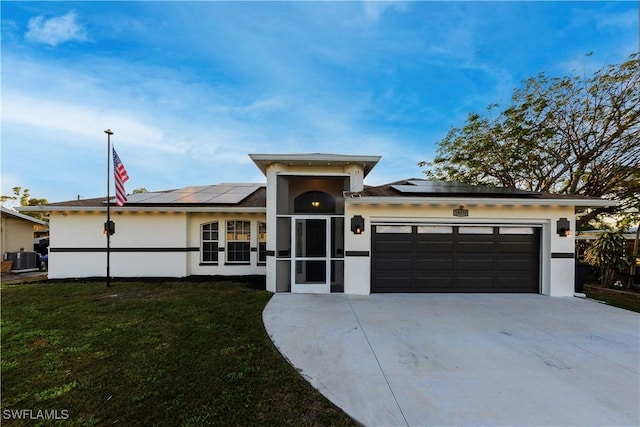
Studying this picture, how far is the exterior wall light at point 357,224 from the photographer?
22.4 ft

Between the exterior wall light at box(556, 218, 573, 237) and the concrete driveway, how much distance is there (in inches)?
79.6

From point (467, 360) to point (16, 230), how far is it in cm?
1832

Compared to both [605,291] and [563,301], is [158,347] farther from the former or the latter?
[605,291]

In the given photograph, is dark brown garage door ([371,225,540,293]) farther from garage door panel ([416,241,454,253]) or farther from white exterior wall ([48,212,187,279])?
white exterior wall ([48,212,187,279])

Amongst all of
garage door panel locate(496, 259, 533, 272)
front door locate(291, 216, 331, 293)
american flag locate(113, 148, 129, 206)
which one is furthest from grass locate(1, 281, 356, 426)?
garage door panel locate(496, 259, 533, 272)

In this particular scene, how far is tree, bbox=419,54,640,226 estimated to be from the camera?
31.8ft

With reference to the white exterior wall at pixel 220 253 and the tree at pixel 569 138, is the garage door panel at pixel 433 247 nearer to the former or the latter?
the white exterior wall at pixel 220 253

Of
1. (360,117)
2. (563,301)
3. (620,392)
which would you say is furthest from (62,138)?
(563,301)

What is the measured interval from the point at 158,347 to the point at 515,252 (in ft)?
29.0

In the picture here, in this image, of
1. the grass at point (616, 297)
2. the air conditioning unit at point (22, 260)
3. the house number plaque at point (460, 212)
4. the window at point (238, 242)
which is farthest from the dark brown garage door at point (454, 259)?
the air conditioning unit at point (22, 260)

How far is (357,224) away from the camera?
685cm

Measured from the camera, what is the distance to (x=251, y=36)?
29.4 ft

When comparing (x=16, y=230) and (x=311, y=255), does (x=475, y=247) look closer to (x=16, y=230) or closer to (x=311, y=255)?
(x=311, y=255)

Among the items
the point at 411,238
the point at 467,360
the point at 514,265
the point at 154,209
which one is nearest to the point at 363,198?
the point at 411,238
